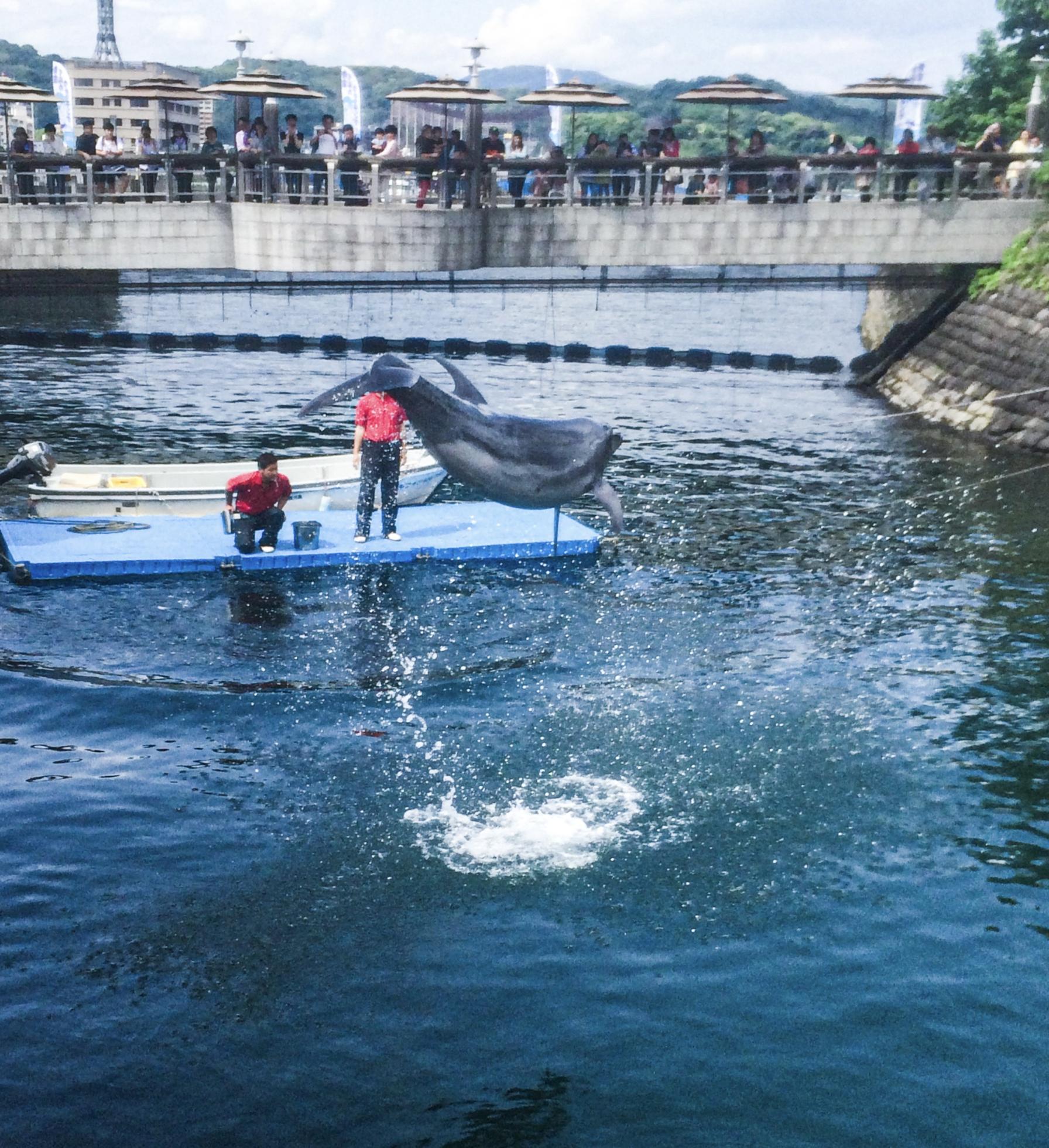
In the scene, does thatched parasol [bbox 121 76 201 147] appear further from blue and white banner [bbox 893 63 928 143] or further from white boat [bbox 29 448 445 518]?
blue and white banner [bbox 893 63 928 143]

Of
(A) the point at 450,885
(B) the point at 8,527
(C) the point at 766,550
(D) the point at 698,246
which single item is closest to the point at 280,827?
(A) the point at 450,885

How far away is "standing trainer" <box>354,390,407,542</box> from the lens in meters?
24.0

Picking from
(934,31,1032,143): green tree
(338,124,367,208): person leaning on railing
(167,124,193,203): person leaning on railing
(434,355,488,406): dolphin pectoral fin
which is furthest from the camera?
(934,31,1032,143): green tree

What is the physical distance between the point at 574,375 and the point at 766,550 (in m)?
23.7

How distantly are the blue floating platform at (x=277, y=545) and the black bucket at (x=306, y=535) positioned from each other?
0.53 feet

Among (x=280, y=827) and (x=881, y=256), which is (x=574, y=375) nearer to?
(x=881, y=256)

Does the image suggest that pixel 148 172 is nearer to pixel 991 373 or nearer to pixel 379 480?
pixel 379 480

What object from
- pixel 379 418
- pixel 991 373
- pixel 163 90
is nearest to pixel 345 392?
pixel 379 418

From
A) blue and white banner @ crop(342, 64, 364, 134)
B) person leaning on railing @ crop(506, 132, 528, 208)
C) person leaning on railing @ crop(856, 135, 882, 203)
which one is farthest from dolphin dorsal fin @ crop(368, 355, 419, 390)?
blue and white banner @ crop(342, 64, 364, 134)

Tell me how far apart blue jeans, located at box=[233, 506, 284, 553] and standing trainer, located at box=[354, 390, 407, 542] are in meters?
1.59

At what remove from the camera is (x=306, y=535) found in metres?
24.9

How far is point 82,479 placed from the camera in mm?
27016

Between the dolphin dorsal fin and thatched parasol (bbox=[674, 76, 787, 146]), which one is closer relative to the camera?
the dolphin dorsal fin

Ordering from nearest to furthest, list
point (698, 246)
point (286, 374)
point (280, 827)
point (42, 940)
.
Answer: point (42, 940), point (280, 827), point (698, 246), point (286, 374)
